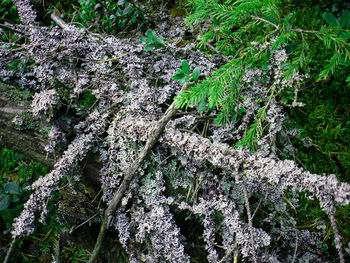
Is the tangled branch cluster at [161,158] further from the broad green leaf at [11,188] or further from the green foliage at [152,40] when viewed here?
the broad green leaf at [11,188]

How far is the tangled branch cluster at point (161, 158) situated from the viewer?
175cm

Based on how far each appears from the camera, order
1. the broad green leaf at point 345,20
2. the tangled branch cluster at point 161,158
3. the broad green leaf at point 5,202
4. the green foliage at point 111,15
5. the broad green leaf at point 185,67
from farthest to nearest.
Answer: the broad green leaf at point 5,202 → the green foliage at point 111,15 → the tangled branch cluster at point 161,158 → the broad green leaf at point 185,67 → the broad green leaf at point 345,20

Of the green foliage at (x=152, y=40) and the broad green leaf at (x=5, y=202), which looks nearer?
the green foliage at (x=152, y=40)

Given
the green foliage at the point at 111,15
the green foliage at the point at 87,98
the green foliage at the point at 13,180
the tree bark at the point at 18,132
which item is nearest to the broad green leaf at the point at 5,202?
the green foliage at the point at 13,180

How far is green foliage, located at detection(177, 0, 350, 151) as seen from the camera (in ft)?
4.48

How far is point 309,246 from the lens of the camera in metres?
1.88

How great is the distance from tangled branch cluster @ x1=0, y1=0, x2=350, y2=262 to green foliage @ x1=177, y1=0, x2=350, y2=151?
0.17 metres

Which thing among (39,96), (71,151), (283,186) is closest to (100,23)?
(39,96)

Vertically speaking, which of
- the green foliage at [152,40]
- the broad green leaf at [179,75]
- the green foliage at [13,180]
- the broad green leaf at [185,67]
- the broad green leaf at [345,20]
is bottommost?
the green foliage at [13,180]

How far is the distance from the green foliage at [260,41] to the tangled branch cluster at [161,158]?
0.56ft

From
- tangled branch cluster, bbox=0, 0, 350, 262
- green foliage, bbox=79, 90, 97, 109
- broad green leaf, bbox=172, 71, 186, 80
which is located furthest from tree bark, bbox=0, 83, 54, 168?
broad green leaf, bbox=172, 71, 186, 80

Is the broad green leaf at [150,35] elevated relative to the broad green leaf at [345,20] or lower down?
lower down

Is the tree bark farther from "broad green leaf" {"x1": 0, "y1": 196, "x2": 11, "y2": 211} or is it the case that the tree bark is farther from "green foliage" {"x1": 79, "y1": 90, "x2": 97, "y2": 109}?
"broad green leaf" {"x1": 0, "y1": 196, "x2": 11, "y2": 211}

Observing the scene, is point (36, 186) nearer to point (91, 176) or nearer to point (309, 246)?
point (91, 176)
